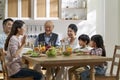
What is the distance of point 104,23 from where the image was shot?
6.76 meters

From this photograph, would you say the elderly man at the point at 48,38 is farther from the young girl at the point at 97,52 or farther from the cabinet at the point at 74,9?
the cabinet at the point at 74,9

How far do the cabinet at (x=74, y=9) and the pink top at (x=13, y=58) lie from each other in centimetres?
301

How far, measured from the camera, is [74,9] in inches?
268

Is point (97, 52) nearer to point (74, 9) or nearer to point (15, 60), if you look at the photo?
point (15, 60)

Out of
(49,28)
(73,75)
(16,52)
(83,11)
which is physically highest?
(83,11)

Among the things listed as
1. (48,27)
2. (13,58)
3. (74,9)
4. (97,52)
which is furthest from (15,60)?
(74,9)

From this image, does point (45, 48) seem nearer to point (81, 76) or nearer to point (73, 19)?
point (81, 76)

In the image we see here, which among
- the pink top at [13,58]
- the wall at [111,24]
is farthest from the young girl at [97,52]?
the wall at [111,24]

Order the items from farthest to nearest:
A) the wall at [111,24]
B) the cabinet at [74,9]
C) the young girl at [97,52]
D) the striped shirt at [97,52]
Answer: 1. the cabinet at [74,9]
2. the wall at [111,24]
3. the striped shirt at [97,52]
4. the young girl at [97,52]

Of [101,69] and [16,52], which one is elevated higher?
[16,52]

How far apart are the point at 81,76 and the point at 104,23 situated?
3.00 meters

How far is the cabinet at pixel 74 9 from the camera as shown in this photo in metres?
6.71

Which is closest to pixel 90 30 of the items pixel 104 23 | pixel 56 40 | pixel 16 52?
pixel 104 23

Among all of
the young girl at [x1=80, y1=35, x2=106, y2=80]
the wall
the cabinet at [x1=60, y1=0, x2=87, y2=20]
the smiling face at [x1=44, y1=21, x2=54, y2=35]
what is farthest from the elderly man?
the wall
